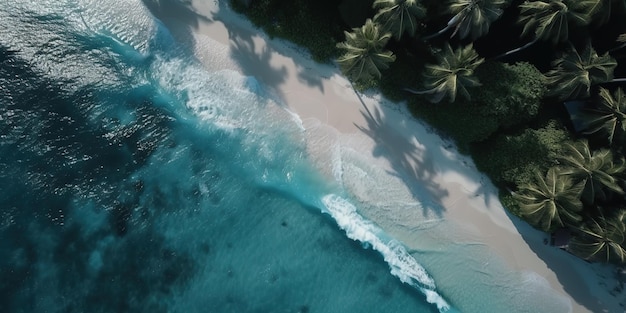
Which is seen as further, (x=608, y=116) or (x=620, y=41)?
(x=620, y=41)

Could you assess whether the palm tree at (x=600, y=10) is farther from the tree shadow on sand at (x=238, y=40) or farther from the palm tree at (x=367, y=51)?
the tree shadow on sand at (x=238, y=40)

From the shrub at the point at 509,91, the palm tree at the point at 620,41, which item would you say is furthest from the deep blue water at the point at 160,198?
the palm tree at the point at 620,41

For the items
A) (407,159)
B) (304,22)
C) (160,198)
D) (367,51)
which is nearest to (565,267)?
(407,159)

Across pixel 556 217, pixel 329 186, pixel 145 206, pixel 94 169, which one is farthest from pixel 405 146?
pixel 94 169

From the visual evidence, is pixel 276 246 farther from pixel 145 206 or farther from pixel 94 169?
pixel 94 169

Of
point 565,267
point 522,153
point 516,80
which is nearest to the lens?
point 516,80

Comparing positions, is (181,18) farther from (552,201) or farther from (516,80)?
(552,201)
